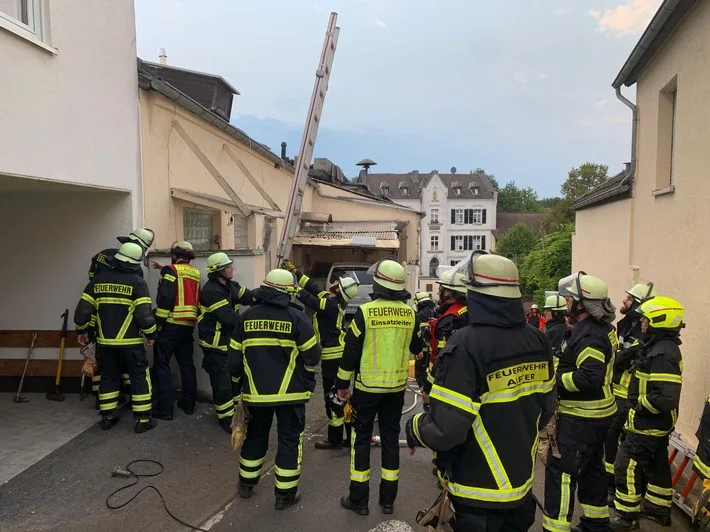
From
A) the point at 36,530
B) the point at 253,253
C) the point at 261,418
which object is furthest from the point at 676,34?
the point at 36,530

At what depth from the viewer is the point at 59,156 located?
179 inches

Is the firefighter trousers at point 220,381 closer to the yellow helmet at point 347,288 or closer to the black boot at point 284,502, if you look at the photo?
the yellow helmet at point 347,288

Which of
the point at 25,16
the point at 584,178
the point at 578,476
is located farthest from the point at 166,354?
the point at 584,178

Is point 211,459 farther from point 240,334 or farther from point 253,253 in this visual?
point 253,253

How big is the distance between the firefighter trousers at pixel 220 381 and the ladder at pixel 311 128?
202 centimetres

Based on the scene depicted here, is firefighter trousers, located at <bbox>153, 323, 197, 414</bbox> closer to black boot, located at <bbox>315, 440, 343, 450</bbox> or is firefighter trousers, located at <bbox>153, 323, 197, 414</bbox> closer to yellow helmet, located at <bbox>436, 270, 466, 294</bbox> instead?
black boot, located at <bbox>315, 440, 343, 450</bbox>

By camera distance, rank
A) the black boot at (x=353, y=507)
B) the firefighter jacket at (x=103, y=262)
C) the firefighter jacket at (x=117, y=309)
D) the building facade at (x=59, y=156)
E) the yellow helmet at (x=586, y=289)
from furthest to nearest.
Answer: the firefighter jacket at (x=103, y=262), the firefighter jacket at (x=117, y=309), the building facade at (x=59, y=156), the black boot at (x=353, y=507), the yellow helmet at (x=586, y=289)

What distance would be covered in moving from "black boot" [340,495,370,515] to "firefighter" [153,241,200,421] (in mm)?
2503

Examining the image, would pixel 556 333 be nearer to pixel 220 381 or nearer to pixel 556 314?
pixel 556 314

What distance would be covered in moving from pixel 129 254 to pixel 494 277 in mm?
4111

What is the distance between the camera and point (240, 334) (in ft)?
13.1

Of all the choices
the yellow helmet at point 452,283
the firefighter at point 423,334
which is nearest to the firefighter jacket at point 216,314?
the firefighter at point 423,334

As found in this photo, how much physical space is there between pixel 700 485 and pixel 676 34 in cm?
483

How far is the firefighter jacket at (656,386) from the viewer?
3.60 meters
